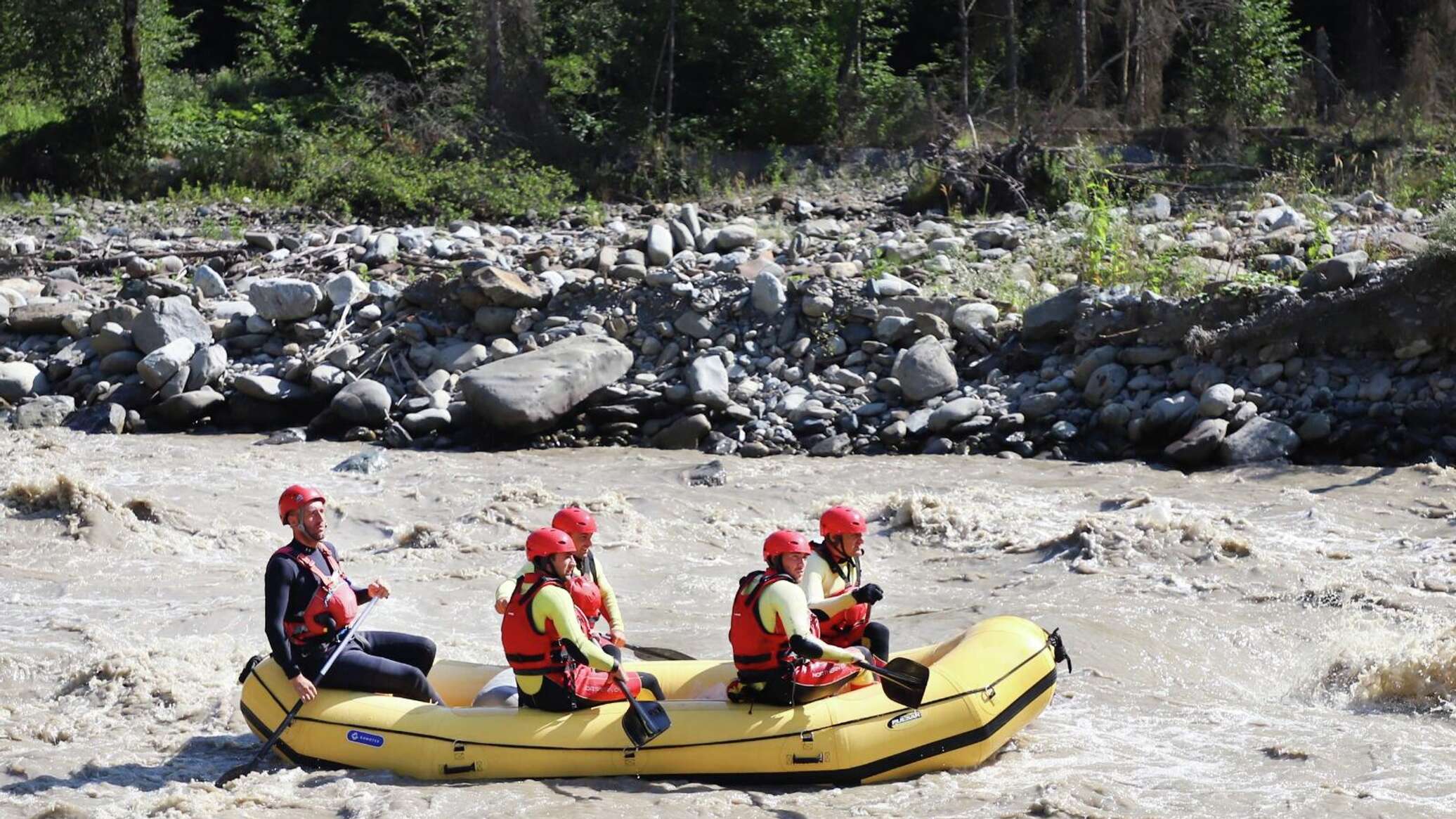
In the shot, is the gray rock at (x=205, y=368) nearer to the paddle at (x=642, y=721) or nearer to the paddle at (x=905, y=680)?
the paddle at (x=642, y=721)

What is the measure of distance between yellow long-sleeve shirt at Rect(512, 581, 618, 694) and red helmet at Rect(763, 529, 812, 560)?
706 mm

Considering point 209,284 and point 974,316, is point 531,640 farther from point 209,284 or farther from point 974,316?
point 209,284

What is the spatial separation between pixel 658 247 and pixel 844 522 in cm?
806

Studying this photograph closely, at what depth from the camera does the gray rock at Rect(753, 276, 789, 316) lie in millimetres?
12688

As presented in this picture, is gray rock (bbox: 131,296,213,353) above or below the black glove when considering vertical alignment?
above

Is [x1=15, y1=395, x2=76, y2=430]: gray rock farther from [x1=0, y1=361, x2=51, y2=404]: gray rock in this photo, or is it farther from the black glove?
the black glove

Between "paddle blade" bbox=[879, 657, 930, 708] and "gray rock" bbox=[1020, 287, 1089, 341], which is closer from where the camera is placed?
"paddle blade" bbox=[879, 657, 930, 708]

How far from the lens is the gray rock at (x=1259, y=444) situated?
10.4 meters

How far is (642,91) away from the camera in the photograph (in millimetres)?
→ 21141

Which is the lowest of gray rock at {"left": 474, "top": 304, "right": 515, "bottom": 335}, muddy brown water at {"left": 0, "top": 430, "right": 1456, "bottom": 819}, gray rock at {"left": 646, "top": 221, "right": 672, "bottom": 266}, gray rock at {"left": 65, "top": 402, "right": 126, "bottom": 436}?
muddy brown water at {"left": 0, "top": 430, "right": 1456, "bottom": 819}

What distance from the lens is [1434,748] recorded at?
569cm

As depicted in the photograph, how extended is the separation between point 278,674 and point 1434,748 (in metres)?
4.46

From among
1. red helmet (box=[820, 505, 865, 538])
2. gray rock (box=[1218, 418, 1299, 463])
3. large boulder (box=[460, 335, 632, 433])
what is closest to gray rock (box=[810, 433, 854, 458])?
large boulder (box=[460, 335, 632, 433])

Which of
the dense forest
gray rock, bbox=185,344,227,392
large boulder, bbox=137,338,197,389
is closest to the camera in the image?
large boulder, bbox=137,338,197,389
